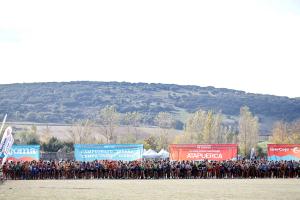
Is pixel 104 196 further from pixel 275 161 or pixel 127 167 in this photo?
pixel 275 161

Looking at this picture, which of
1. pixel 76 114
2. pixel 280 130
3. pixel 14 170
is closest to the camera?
pixel 14 170

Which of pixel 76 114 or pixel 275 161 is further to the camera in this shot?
pixel 76 114

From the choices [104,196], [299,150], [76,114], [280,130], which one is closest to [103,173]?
[299,150]

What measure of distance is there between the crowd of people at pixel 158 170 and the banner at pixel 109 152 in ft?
5.63

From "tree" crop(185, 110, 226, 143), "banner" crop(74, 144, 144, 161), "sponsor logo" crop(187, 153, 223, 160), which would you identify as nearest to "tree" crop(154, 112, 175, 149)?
"tree" crop(185, 110, 226, 143)

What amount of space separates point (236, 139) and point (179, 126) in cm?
6681

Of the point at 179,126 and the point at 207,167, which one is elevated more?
the point at 179,126

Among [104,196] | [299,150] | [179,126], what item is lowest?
[104,196]

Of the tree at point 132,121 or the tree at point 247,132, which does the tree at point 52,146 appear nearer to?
the tree at point 247,132

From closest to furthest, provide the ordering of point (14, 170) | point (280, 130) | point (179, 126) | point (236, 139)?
1. point (14, 170)
2. point (280, 130)
3. point (236, 139)
4. point (179, 126)

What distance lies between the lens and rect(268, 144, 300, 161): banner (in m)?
47.0

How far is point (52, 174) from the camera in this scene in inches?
1793

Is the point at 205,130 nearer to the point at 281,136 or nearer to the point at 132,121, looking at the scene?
the point at 281,136

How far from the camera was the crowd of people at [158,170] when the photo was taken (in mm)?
45062
